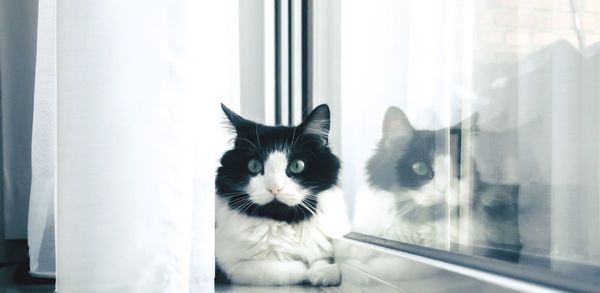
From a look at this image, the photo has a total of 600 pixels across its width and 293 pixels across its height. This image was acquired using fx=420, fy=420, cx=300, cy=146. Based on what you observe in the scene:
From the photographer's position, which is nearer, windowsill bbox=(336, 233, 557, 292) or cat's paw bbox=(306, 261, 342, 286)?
windowsill bbox=(336, 233, 557, 292)

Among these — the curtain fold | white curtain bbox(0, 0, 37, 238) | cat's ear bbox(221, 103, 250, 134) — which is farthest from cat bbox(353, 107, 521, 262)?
white curtain bbox(0, 0, 37, 238)

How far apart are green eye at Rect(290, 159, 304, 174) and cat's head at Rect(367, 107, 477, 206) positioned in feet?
0.67

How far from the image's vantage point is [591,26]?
16.8 inches

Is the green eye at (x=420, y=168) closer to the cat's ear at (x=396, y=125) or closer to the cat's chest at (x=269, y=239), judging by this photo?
the cat's ear at (x=396, y=125)

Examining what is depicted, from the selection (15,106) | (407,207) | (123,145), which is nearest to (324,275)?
(407,207)

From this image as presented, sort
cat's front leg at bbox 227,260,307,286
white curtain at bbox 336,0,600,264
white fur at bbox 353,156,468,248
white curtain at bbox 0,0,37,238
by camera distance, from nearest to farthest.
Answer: white curtain at bbox 336,0,600,264
white fur at bbox 353,156,468,248
cat's front leg at bbox 227,260,307,286
white curtain at bbox 0,0,37,238

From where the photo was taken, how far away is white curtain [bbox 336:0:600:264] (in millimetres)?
451

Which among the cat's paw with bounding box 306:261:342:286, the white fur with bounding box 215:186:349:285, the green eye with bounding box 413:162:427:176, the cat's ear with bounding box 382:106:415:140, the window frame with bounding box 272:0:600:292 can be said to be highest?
the window frame with bounding box 272:0:600:292

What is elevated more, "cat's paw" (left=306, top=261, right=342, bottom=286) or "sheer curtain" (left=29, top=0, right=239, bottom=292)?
"sheer curtain" (left=29, top=0, right=239, bottom=292)

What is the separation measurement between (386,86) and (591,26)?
0.63 metres

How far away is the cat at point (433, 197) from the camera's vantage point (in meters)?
0.59

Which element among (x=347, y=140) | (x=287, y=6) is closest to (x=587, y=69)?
(x=347, y=140)

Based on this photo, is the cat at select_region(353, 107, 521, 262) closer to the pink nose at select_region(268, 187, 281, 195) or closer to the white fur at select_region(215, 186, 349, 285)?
the white fur at select_region(215, 186, 349, 285)

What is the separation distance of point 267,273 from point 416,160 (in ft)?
1.35
